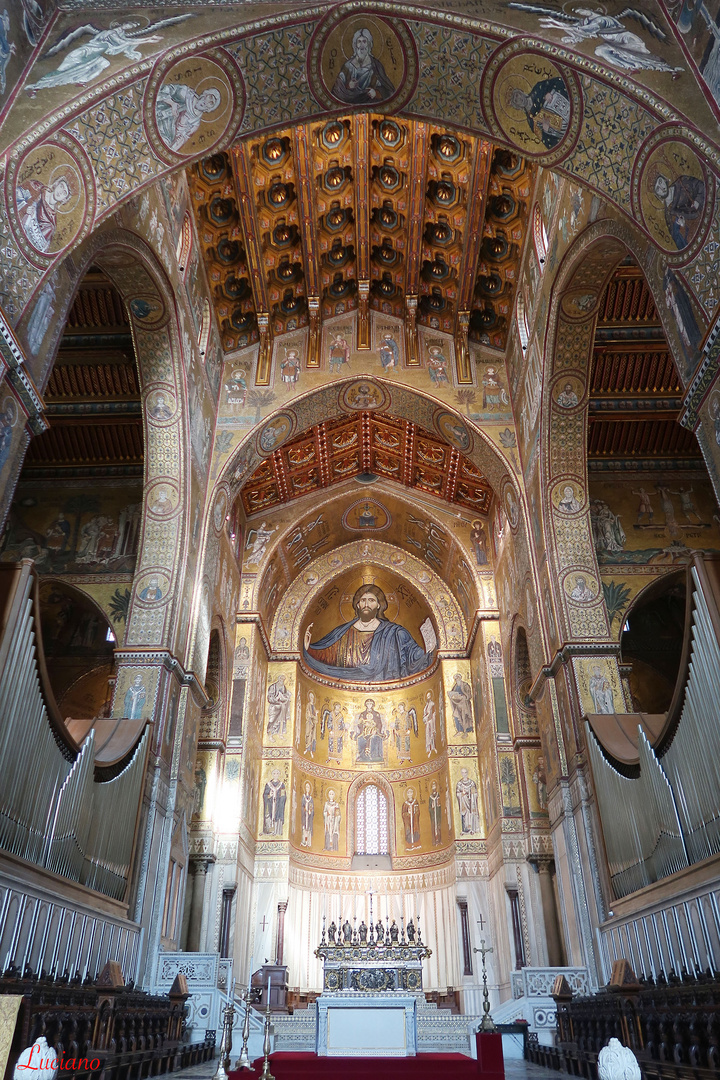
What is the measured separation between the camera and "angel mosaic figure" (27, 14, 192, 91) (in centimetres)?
858

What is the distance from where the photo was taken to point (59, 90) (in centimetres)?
847

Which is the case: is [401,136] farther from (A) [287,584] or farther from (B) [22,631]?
(A) [287,584]

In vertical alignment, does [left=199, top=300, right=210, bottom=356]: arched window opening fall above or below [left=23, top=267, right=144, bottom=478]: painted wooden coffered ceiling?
above

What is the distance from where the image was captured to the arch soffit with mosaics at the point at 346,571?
2302 cm

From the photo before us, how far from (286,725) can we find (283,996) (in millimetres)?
6765

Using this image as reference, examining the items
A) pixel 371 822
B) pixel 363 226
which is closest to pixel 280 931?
pixel 371 822

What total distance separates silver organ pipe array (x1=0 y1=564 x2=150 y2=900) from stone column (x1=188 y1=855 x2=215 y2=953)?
20.9 ft

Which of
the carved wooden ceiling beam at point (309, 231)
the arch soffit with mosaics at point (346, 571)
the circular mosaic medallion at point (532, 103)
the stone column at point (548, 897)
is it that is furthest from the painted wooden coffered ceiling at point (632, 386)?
the stone column at point (548, 897)

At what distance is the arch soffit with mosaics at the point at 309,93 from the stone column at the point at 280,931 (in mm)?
17064

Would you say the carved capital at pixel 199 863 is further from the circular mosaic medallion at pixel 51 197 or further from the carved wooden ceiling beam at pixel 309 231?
the circular mosaic medallion at pixel 51 197

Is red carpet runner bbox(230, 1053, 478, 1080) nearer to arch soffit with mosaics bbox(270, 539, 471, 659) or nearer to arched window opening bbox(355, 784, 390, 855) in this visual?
arched window opening bbox(355, 784, 390, 855)

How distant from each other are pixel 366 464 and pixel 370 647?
6999mm

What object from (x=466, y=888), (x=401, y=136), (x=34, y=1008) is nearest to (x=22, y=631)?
(x=34, y=1008)

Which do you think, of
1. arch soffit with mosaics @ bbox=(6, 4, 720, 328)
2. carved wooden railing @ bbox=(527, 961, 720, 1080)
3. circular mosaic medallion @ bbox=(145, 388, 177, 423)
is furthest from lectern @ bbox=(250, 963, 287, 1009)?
arch soffit with mosaics @ bbox=(6, 4, 720, 328)
